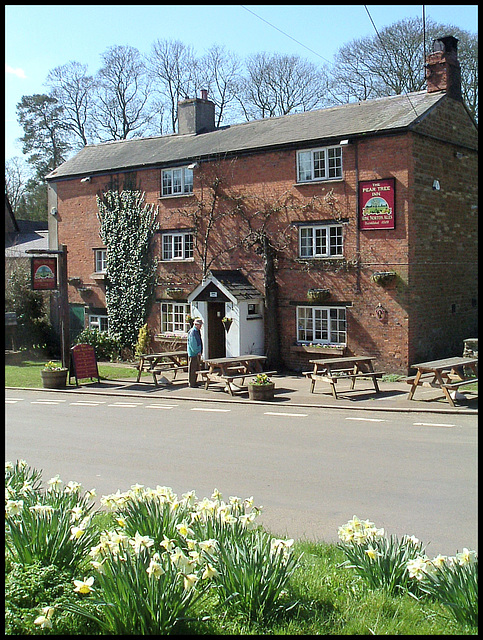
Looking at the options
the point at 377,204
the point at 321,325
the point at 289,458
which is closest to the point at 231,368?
the point at 321,325

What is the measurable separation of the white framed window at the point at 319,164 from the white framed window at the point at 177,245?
5322 millimetres

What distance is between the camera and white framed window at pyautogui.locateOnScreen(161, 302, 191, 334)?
26328mm

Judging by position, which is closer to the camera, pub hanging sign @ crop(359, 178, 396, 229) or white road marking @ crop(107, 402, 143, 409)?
white road marking @ crop(107, 402, 143, 409)

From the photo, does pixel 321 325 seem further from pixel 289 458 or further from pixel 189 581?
pixel 189 581

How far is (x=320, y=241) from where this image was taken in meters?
22.9

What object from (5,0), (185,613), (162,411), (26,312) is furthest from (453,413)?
(26,312)

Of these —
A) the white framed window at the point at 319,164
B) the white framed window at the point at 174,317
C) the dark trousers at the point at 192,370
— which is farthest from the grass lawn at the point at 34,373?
the white framed window at the point at 319,164

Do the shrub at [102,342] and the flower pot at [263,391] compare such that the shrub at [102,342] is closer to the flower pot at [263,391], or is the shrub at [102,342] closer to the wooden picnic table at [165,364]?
the wooden picnic table at [165,364]

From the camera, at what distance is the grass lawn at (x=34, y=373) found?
2241 centimetres

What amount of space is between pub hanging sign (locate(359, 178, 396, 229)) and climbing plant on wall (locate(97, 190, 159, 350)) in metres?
9.00

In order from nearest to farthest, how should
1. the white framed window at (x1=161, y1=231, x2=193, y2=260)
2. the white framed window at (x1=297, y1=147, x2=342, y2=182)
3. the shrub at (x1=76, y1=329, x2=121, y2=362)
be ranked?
the white framed window at (x1=297, y1=147, x2=342, y2=182)
the white framed window at (x1=161, y1=231, x2=193, y2=260)
the shrub at (x1=76, y1=329, x2=121, y2=362)

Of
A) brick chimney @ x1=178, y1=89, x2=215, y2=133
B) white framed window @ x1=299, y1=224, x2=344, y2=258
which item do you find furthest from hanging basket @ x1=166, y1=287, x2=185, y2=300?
brick chimney @ x1=178, y1=89, x2=215, y2=133

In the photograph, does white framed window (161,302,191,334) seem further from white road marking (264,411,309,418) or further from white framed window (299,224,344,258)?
white road marking (264,411,309,418)

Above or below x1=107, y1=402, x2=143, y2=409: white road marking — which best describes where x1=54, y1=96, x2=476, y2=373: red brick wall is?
above
